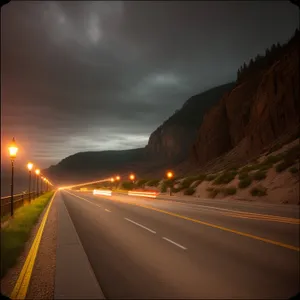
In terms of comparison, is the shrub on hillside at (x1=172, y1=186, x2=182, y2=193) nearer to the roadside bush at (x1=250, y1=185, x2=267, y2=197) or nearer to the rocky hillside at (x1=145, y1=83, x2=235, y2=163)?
the roadside bush at (x1=250, y1=185, x2=267, y2=197)

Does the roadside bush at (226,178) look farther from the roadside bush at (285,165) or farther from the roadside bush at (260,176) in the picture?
the roadside bush at (285,165)

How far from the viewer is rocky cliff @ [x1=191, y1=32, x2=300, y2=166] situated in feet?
199

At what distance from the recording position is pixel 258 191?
3114 centimetres

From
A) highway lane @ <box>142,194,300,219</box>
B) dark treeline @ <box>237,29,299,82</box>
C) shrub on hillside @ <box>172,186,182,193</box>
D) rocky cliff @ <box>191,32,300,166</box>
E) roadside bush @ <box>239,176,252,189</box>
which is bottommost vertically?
shrub on hillside @ <box>172,186,182,193</box>

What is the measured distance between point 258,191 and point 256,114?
41143mm

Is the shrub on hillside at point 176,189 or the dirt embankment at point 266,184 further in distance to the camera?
the shrub on hillside at point 176,189

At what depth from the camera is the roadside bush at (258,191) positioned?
30.6 meters

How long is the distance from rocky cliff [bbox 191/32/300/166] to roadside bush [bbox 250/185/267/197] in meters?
30.0

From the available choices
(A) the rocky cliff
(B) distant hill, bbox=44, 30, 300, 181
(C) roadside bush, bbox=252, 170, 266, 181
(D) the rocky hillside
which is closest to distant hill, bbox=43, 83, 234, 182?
(D) the rocky hillside

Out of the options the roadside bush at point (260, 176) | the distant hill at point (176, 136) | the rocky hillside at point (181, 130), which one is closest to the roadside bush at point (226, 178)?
the roadside bush at point (260, 176)

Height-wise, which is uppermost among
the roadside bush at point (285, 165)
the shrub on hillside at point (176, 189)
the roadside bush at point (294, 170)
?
the roadside bush at point (285, 165)

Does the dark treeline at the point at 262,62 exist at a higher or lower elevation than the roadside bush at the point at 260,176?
higher

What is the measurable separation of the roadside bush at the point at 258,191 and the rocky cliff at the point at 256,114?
1179 inches

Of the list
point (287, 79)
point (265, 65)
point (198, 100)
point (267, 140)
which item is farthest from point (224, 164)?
point (198, 100)
